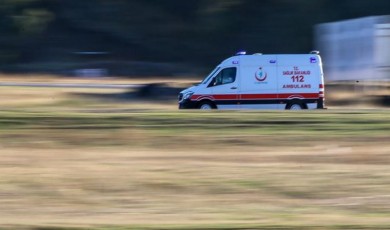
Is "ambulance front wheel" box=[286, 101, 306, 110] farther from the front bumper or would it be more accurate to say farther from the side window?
the front bumper

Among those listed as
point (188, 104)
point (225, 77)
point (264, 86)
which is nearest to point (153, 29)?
point (225, 77)

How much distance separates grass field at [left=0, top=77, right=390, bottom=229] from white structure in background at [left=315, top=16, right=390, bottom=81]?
16819 millimetres

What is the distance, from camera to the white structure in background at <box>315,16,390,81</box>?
30.9 metres

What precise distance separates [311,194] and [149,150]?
10.1 feet

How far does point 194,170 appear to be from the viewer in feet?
34.0

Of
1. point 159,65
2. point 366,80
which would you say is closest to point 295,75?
point 366,80

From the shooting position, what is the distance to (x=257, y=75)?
24734mm

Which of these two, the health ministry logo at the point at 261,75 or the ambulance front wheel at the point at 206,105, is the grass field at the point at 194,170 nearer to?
the health ministry logo at the point at 261,75

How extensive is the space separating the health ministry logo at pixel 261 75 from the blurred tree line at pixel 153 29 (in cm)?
2535

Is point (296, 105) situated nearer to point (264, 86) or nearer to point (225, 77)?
point (264, 86)

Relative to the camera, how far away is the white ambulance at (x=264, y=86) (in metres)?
24.3

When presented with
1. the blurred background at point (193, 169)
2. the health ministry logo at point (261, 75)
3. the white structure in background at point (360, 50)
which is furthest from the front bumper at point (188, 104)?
the white structure in background at point (360, 50)

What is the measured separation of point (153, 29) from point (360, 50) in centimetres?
2513

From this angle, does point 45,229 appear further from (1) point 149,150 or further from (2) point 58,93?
(2) point 58,93
